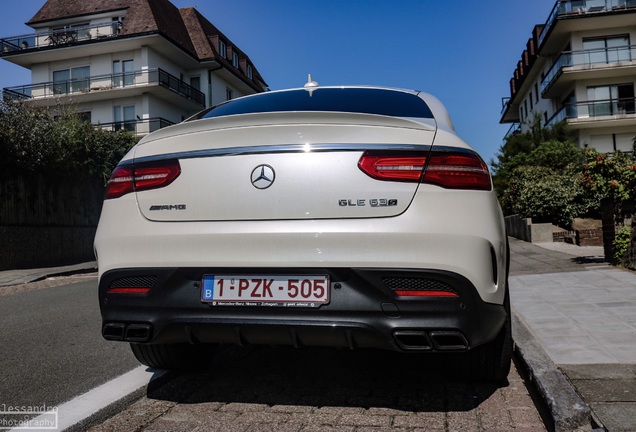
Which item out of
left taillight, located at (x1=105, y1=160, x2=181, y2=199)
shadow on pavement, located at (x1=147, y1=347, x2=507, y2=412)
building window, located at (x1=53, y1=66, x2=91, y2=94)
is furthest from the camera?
building window, located at (x1=53, y1=66, x2=91, y2=94)

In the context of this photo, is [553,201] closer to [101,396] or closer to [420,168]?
[420,168]

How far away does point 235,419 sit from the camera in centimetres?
265

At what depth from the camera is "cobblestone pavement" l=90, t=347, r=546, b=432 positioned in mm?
2564

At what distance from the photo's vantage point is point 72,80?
1315 inches

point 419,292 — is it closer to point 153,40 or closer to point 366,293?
point 366,293

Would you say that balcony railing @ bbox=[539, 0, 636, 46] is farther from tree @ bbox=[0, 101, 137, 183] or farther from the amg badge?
the amg badge

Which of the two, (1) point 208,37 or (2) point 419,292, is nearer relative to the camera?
(2) point 419,292

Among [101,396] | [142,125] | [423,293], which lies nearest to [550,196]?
[423,293]

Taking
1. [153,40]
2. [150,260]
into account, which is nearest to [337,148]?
[150,260]

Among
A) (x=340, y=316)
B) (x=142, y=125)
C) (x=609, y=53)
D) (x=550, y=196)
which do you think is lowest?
(x=340, y=316)

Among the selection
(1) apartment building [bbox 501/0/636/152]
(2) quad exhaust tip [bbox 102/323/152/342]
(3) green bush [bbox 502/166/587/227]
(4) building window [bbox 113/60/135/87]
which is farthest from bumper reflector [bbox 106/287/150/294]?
(4) building window [bbox 113/60/135/87]

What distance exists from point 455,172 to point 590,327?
7.82 ft

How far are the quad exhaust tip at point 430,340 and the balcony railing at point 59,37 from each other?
3409 cm

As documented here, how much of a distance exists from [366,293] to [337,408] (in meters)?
0.76
